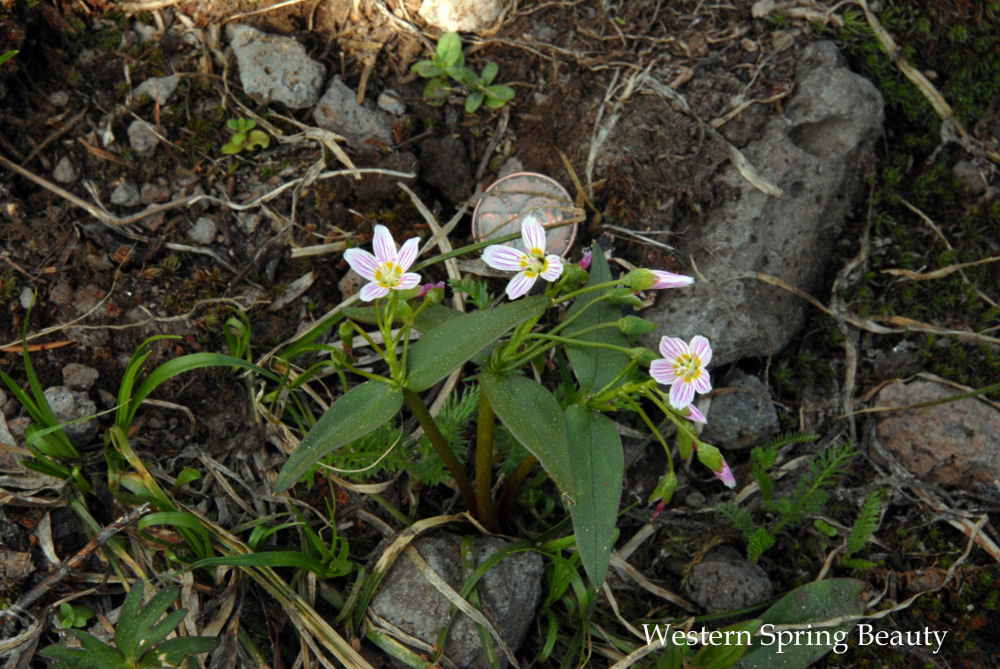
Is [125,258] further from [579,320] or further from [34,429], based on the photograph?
[579,320]

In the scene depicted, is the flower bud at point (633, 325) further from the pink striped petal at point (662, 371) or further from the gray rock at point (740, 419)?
the gray rock at point (740, 419)

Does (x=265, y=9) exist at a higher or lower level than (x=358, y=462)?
higher

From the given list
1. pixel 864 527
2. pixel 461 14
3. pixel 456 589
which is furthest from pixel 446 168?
pixel 864 527

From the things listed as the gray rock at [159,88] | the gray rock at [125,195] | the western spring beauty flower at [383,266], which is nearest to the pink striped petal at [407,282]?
the western spring beauty flower at [383,266]

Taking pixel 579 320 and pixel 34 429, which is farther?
pixel 34 429

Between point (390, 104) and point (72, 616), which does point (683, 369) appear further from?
point (72, 616)

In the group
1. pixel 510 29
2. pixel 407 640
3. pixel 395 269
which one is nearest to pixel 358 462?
pixel 407 640

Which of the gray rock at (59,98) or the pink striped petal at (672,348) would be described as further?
the gray rock at (59,98)

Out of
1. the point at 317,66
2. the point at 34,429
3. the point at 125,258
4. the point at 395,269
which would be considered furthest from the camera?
the point at 317,66
